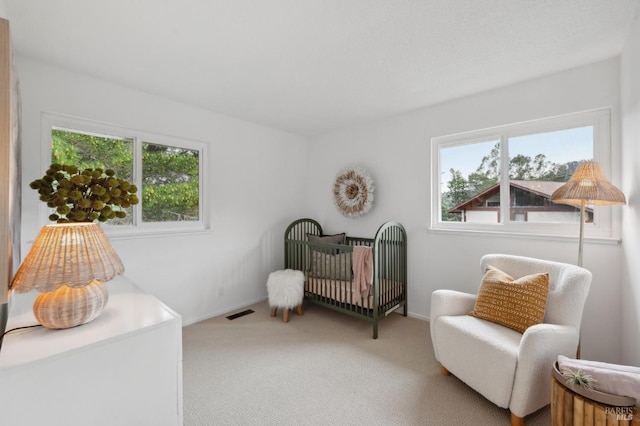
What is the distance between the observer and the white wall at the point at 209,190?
2088 mm

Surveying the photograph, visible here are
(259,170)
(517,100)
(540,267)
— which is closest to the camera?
(540,267)

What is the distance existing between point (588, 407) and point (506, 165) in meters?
2.04

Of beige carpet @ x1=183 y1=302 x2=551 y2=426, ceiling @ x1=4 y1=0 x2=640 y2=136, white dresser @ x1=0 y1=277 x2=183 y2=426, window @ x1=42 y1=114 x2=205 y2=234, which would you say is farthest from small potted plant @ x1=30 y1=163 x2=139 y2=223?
window @ x1=42 y1=114 x2=205 y2=234

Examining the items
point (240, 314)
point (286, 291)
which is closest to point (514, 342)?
point (286, 291)

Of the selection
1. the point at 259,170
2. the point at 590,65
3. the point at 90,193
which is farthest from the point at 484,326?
the point at 259,170

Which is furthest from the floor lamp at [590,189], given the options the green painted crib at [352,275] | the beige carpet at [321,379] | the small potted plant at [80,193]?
the small potted plant at [80,193]

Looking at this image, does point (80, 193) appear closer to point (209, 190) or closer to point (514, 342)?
point (209, 190)

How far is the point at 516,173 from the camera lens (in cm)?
257

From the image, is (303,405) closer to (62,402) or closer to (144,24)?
(62,402)

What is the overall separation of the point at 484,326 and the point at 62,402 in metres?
2.16

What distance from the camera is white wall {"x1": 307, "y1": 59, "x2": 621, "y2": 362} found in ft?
6.83

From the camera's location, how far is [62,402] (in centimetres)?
88

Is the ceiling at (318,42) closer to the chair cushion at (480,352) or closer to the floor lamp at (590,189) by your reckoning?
the floor lamp at (590,189)

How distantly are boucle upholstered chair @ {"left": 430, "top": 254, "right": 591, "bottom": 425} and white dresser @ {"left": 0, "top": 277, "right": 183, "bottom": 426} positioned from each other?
5.43 feet
